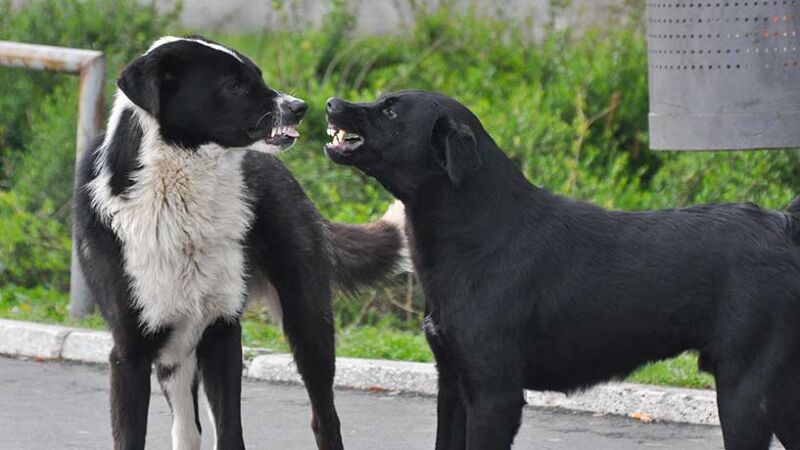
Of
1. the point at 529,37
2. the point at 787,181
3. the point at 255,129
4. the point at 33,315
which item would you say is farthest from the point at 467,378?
the point at 529,37

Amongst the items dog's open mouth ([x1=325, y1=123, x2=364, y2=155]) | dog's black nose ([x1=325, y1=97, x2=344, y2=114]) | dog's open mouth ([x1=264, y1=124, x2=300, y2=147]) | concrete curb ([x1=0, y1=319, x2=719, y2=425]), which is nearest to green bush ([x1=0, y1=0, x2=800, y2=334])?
concrete curb ([x1=0, y1=319, x2=719, y2=425])

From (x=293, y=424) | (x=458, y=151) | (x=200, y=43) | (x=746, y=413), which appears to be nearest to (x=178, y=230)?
(x=200, y=43)

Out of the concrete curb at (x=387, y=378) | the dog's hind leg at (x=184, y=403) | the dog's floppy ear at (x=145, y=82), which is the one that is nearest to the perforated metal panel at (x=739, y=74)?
the concrete curb at (x=387, y=378)

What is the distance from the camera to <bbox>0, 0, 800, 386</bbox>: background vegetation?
915 cm

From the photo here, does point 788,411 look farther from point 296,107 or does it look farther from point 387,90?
point 387,90

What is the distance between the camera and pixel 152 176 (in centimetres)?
565

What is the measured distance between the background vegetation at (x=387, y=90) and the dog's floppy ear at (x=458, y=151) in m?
2.33

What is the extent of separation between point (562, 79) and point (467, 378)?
19.0ft

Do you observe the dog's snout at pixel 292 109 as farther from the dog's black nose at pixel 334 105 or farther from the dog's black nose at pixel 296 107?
the dog's black nose at pixel 334 105

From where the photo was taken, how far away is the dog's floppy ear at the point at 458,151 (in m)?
5.29

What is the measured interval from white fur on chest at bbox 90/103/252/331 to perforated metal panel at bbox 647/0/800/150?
2596 millimetres

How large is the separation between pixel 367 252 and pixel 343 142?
1250 mm

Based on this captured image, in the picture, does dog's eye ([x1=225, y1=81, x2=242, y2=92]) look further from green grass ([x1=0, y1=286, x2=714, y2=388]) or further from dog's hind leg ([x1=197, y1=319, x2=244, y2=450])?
green grass ([x1=0, y1=286, x2=714, y2=388])

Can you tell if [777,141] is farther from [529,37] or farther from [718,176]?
[529,37]
